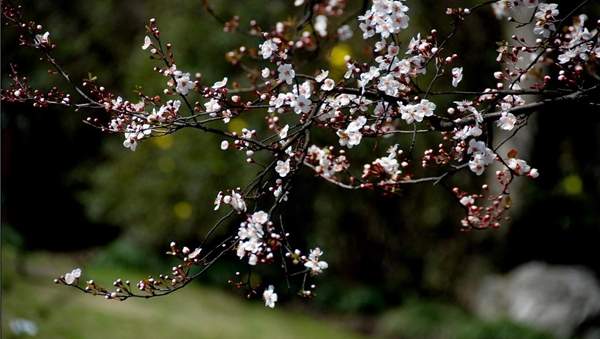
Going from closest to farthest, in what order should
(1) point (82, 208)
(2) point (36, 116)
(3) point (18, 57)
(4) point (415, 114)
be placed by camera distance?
(4) point (415, 114) → (3) point (18, 57) → (2) point (36, 116) → (1) point (82, 208)

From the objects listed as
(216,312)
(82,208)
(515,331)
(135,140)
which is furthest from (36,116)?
(135,140)

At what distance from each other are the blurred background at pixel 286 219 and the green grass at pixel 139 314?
33 mm

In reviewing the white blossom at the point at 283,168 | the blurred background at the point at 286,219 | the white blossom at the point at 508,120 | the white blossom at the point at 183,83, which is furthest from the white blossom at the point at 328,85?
the blurred background at the point at 286,219

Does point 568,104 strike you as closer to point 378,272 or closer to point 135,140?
point 135,140

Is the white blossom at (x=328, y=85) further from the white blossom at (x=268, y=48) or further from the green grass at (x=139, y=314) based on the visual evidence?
the green grass at (x=139, y=314)

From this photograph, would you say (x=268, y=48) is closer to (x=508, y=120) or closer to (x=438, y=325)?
(x=508, y=120)

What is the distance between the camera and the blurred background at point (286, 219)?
6.86m

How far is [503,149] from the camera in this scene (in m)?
7.36

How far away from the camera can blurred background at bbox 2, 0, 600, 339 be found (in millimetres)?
6863

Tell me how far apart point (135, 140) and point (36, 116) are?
798 centimetres

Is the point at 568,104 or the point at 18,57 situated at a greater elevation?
the point at 18,57

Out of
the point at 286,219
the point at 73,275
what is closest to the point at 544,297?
the point at 286,219

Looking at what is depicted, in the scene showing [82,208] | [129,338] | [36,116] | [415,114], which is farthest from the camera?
[82,208]

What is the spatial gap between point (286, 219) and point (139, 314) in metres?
2.25
